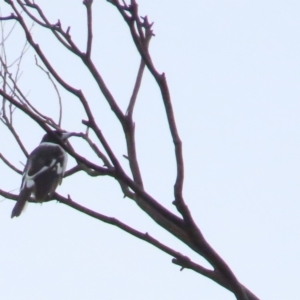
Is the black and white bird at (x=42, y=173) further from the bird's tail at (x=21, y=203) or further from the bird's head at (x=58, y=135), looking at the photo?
the bird's head at (x=58, y=135)

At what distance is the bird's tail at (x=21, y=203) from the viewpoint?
4.89m

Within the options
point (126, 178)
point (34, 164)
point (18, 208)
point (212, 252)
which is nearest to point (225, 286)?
point (212, 252)

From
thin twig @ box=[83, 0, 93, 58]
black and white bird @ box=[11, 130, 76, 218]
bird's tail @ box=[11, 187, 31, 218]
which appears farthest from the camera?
black and white bird @ box=[11, 130, 76, 218]

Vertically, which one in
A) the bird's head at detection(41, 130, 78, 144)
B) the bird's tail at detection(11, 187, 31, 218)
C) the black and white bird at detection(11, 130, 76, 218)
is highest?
the black and white bird at detection(11, 130, 76, 218)

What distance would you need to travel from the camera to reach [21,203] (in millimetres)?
5020

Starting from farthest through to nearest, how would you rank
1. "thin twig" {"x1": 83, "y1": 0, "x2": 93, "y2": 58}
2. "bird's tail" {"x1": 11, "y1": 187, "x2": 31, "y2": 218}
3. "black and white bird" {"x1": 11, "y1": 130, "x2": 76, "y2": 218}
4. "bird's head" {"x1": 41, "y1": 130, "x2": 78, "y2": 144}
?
"black and white bird" {"x1": 11, "y1": 130, "x2": 76, "y2": 218}
"bird's tail" {"x1": 11, "y1": 187, "x2": 31, "y2": 218}
"thin twig" {"x1": 83, "y1": 0, "x2": 93, "y2": 58}
"bird's head" {"x1": 41, "y1": 130, "x2": 78, "y2": 144}

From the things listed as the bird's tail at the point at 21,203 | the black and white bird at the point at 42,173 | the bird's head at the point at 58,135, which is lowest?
the bird's head at the point at 58,135

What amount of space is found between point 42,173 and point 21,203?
0.71 m

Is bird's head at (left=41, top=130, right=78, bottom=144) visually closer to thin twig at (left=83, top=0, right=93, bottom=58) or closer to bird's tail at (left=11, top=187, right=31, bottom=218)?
thin twig at (left=83, top=0, right=93, bottom=58)

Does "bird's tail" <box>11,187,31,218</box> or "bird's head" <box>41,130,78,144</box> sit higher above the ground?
"bird's tail" <box>11,187,31,218</box>

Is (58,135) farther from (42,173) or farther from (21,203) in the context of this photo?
(42,173)

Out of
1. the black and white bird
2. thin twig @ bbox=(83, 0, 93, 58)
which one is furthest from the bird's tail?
thin twig @ bbox=(83, 0, 93, 58)

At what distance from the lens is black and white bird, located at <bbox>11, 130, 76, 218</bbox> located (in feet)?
17.0

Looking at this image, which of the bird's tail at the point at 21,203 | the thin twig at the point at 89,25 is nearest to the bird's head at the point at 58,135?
the thin twig at the point at 89,25
